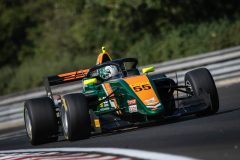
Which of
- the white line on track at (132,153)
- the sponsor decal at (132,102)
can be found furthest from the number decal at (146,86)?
the white line on track at (132,153)

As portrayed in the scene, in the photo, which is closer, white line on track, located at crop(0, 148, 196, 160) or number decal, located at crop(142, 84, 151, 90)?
white line on track, located at crop(0, 148, 196, 160)

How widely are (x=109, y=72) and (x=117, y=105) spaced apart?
1.17m

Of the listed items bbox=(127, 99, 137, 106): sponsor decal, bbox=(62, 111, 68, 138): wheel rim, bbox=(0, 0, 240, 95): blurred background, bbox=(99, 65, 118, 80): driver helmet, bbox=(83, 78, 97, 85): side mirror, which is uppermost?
bbox=(0, 0, 240, 95): blurred background

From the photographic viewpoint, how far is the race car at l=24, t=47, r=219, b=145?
1204 cm

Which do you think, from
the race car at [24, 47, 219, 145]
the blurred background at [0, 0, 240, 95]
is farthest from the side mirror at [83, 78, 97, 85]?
the blurred background at [0, 0, 240, 95]

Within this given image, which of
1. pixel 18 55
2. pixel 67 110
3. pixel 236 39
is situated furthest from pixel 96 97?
pixel 18 55

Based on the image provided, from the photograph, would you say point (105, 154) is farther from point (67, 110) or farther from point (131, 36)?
point (131, 36)

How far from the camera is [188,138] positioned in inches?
387

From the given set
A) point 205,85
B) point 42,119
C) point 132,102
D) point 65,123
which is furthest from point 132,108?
point 42,119

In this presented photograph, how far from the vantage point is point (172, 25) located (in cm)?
3145

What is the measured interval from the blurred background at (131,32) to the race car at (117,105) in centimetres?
1405

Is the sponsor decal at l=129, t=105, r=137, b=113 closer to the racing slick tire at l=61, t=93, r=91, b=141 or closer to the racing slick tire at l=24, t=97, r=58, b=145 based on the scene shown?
the racing slick tire at l=61, t=93, r=91, b=141

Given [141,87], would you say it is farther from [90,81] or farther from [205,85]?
[205,85]

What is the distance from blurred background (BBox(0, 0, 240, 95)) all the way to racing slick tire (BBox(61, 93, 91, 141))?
15.4 meters
